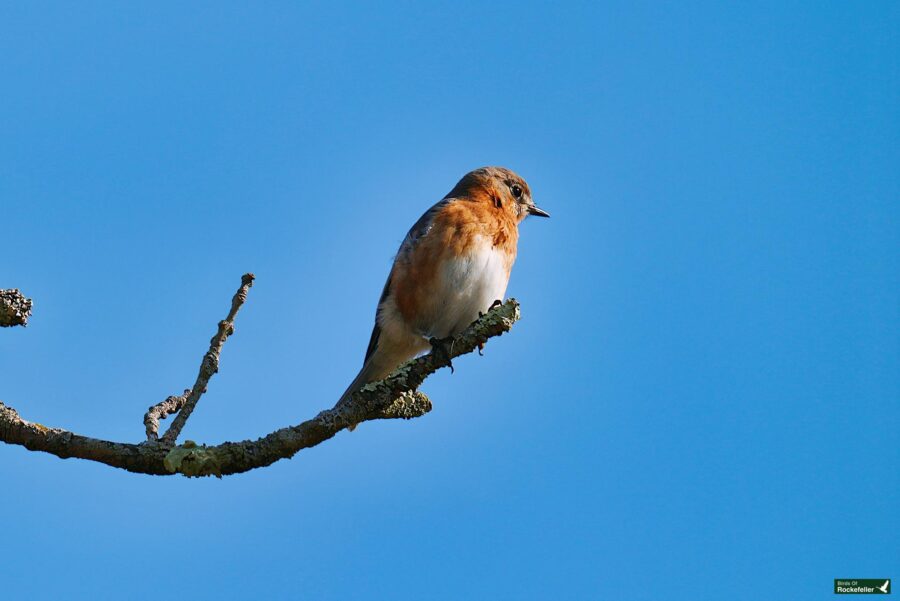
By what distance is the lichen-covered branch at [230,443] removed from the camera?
3926mm

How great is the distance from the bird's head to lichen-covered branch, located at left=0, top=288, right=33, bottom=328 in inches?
187

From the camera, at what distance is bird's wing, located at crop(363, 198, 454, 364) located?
7591 millimetres

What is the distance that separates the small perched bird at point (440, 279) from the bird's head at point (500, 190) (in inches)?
8.7

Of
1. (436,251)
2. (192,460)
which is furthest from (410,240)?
(192,460)

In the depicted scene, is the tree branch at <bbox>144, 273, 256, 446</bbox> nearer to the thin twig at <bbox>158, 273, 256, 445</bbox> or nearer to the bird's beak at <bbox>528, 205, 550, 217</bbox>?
the thin twig at <bbox>158, 273, 256, 445</bbox>

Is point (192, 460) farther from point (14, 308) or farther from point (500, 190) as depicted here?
point (500, 190)

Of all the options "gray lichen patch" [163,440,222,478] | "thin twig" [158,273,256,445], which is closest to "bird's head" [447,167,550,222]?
"thin twig" [158,273,256,445]

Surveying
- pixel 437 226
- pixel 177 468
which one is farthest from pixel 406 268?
pixel 177 468

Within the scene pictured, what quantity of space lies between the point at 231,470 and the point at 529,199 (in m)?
5.51

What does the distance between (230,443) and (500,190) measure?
16.2 feet

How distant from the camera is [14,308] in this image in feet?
13.0

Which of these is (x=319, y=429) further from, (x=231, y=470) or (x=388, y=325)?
(x=388, y=325)

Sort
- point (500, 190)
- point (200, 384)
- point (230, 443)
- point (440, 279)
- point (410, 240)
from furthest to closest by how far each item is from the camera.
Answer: point (500, 190) < point (410, 240) < point (440, 279) < point (200, 384) < point (230, 443)

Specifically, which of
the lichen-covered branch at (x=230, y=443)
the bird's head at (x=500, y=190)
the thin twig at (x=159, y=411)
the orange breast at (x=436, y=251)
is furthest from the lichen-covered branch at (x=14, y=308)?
the bird's head at (x=500, y=190)
